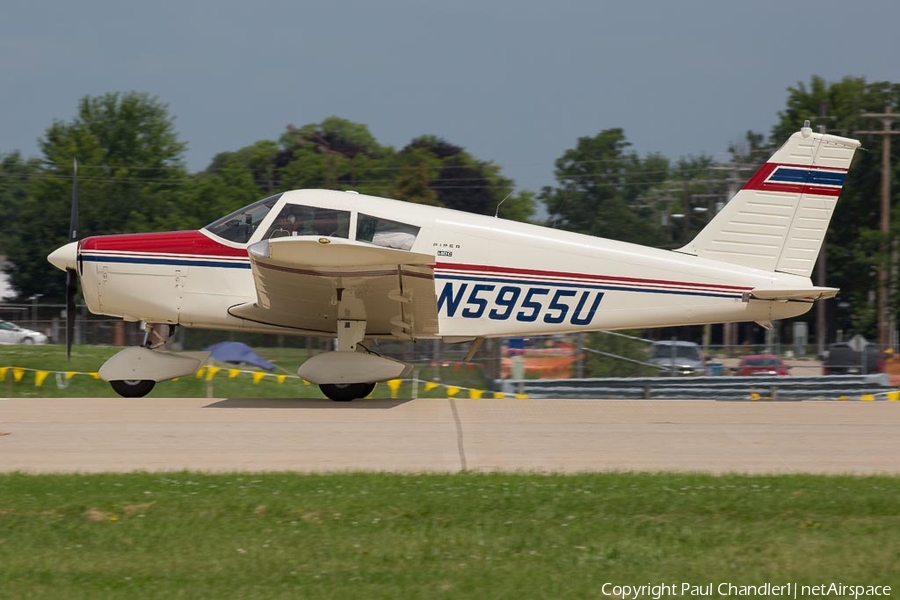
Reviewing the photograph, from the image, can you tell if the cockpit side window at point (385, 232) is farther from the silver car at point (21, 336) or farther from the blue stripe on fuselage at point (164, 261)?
the silver car at point (21, 336)

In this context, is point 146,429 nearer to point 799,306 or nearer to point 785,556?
point 785,556

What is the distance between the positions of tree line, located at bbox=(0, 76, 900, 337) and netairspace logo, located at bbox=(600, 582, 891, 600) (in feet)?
105

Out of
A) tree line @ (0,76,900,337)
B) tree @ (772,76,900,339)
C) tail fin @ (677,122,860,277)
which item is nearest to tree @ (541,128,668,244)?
tree line @ (0,76,900,337)

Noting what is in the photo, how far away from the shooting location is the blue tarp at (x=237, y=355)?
22328 millimetres

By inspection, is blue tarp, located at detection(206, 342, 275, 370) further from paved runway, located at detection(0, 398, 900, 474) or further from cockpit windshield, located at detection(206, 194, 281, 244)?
cockpit windshield, located at detection(206, 194, 281, 244)

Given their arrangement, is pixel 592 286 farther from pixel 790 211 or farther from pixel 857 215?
pixel 857 215

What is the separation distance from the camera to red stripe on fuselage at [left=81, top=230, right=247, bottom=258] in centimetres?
1122

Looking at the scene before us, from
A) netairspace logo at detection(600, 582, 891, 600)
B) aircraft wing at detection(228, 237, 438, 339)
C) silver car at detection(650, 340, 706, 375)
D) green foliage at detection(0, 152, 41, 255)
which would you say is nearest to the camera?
netairspace logo at detection(600, 582, 891, 600)

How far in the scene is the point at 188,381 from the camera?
20531mm

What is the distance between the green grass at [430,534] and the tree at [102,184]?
41509mm

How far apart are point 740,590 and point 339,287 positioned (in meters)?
6.30

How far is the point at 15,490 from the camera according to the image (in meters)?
6.48

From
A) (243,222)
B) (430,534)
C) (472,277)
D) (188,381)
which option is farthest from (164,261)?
(188,381)

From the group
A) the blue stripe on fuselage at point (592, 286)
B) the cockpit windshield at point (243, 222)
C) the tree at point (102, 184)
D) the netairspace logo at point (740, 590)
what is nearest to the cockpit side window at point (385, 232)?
the blue stripe on fuselage at point (592, 286)
